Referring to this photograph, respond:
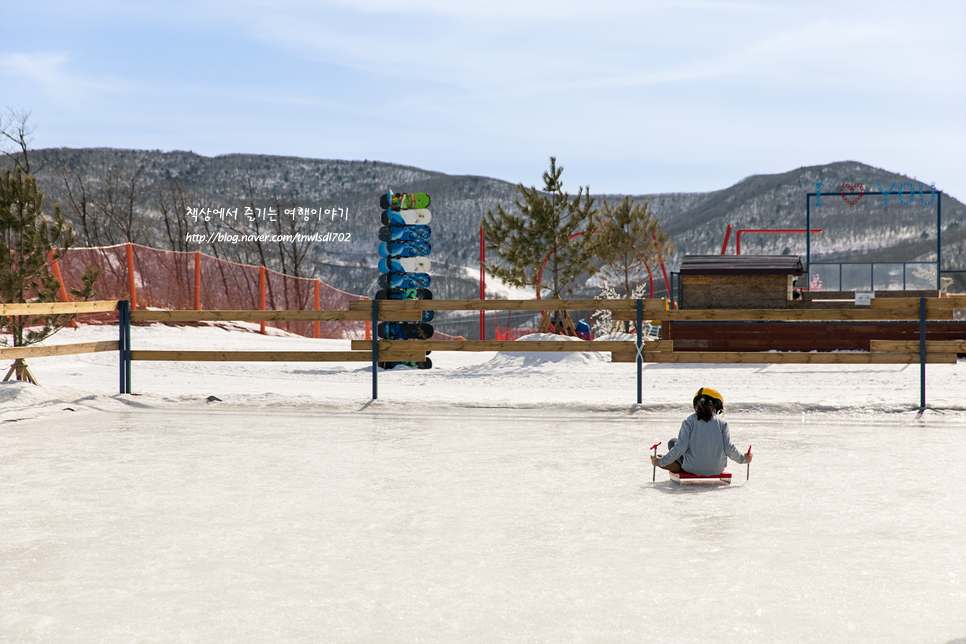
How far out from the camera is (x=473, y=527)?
5.01m

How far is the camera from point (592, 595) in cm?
380

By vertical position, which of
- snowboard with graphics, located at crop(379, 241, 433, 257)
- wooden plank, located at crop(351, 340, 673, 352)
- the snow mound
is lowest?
the snow mound

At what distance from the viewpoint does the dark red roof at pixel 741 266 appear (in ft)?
70.4

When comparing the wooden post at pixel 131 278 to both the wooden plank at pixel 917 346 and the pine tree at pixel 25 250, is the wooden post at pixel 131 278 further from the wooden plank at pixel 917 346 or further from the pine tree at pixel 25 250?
the wooden plank at pixel 917 346

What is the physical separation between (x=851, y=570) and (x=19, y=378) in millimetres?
11860

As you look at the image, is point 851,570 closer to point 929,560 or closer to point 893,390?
point 929,560

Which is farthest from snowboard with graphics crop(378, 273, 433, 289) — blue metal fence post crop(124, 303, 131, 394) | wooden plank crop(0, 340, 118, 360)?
wooden plank crop(0, 340, 118, 360)

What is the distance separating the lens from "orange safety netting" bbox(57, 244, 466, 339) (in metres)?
22.9

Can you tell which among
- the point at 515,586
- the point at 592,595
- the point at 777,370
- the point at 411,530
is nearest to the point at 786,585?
the point at 592,595

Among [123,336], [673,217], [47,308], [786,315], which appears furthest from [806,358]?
[673,217]

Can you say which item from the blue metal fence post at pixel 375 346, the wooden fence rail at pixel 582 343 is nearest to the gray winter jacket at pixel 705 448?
the wooden fence rail at pixel 582 343

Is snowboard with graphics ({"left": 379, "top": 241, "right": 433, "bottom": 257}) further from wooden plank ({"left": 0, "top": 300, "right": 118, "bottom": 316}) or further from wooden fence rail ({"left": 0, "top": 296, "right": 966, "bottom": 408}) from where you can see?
wooden plank ({"left": 0, "top": 300, "right": 118, "bottom": 316})

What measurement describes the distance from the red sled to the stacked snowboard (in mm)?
13203

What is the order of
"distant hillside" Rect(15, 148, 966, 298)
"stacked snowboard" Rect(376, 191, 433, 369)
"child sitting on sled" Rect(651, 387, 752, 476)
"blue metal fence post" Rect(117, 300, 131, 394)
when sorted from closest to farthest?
"child sitting on sled" Rect(651, 387, 752, 476) → "blue metal fence post" Rect(117, 300, 131, 394) → "stacked snowboard" Rect(376, 191, 433, 369) → "distant hillside" Rect(15, 148, 966, 298)
